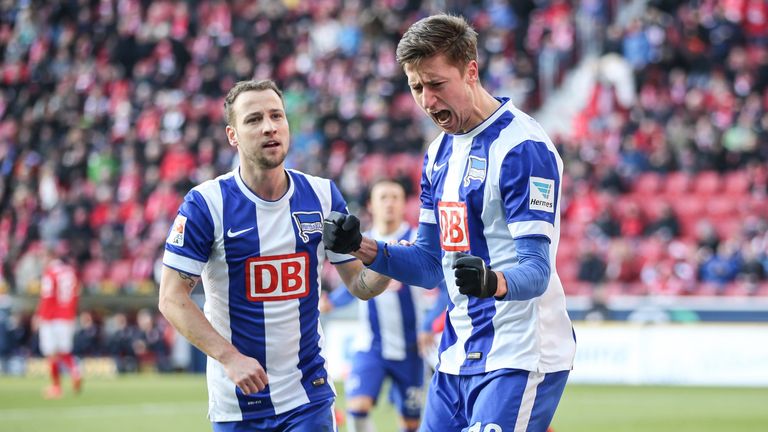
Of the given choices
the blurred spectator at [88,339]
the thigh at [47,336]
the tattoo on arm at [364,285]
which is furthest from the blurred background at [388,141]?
the tattoo on arm at [364,285]

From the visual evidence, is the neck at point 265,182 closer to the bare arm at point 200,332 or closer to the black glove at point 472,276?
the bare arm at point 200,332

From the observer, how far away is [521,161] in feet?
17.2

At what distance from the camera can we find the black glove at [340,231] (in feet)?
17.6

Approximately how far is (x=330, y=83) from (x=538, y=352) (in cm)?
2426

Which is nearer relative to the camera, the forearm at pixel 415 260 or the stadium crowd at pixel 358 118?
the forearm at pixel 415 260

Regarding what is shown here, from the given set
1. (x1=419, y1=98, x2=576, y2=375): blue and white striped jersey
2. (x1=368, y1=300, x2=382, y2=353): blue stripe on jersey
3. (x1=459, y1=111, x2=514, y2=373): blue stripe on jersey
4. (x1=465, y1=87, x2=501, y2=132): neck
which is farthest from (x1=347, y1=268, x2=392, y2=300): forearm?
(x1=368, y1=300, x2=382, y2=353): blue stripe on jersey

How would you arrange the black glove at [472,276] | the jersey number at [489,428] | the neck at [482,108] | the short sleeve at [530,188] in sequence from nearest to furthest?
the black glove at [472,276] < the short sleeve at [530,188] < the jersey number at [489,428] < the neck at [482,108]

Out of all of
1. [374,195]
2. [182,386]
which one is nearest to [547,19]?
[182,386]

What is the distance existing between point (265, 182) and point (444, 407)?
150cm

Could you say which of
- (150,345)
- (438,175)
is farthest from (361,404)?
(150,345)

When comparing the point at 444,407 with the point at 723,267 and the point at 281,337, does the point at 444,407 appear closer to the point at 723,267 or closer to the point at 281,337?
the point at 281,337

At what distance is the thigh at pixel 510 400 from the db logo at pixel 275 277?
114 centimetres

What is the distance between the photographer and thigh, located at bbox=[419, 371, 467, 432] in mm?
5512

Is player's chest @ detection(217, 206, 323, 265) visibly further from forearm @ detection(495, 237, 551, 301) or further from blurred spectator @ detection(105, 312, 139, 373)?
blurred spectator @ detection(105, 312, 139, 373)
